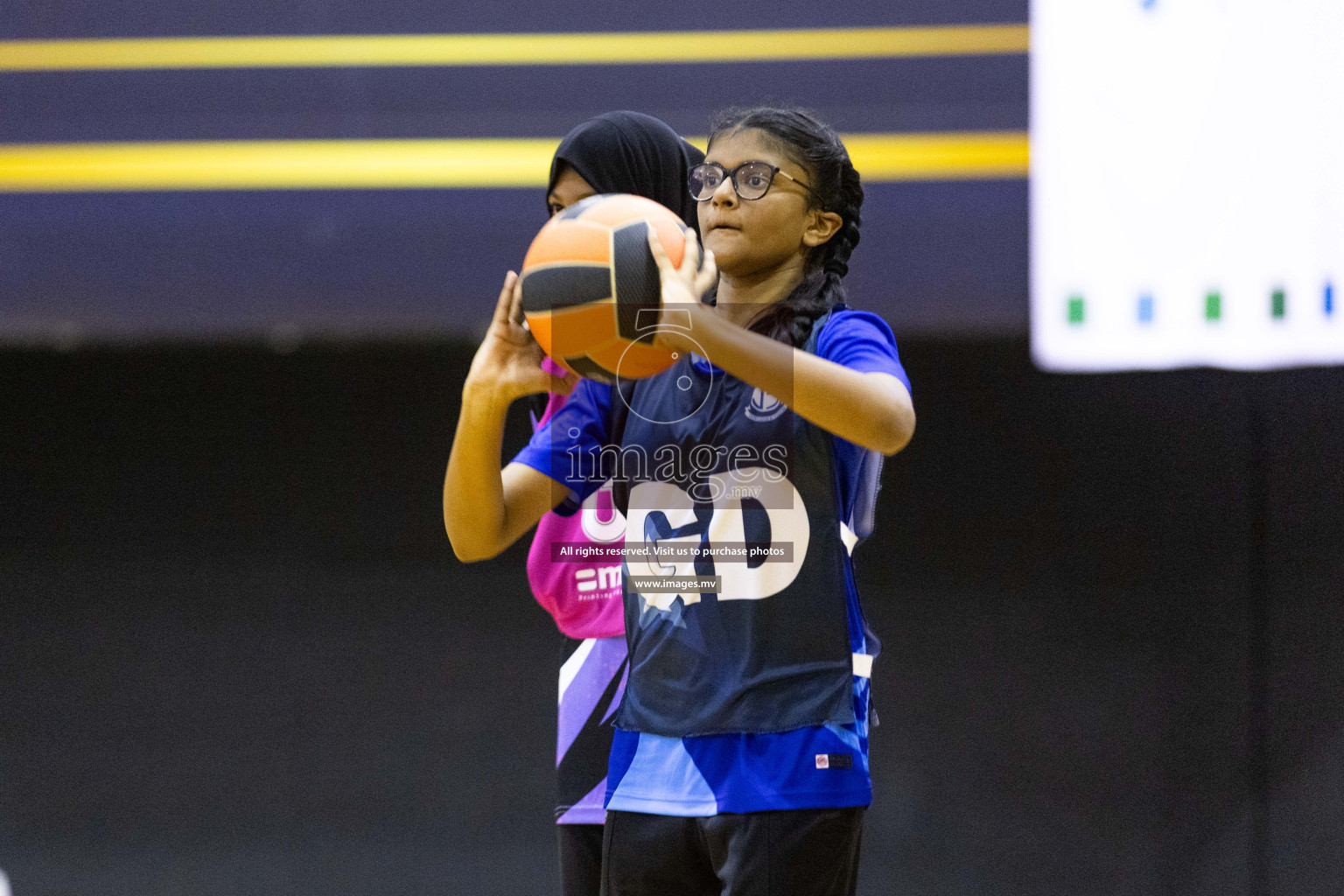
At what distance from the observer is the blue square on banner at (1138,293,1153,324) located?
3.03m

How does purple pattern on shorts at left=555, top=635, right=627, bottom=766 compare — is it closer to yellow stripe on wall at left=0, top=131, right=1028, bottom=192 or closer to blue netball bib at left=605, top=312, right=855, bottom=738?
blue netball bib at left=605, top=312, right=855, bottom=738

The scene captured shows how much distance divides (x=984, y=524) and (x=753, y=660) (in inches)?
77.3

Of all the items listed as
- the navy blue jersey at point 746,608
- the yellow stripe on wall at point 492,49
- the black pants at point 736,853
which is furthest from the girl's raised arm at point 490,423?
the yellow stripe on wall at point 492,49

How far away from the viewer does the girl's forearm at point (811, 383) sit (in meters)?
1.24

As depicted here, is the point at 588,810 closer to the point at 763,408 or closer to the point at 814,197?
the point at 763,408

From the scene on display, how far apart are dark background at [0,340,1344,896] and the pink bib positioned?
1316 millimetres

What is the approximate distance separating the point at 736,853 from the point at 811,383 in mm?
548

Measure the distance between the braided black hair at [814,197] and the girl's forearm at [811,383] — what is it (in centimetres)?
19

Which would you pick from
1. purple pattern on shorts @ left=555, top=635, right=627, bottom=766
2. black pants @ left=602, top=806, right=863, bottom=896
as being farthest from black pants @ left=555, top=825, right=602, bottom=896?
black pants @ left=602, top=806, right=863, bottom=896

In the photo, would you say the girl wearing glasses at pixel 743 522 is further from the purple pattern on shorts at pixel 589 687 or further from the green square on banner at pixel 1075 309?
the green square on banner at pixel 1075 309

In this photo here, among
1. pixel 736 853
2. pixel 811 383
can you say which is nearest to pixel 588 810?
pixel 736 853

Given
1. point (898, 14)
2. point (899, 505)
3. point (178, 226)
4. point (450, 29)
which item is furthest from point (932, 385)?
point (178, 226)

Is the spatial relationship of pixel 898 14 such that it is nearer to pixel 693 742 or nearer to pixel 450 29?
pixel 450 29

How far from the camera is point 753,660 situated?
1.34 meters
